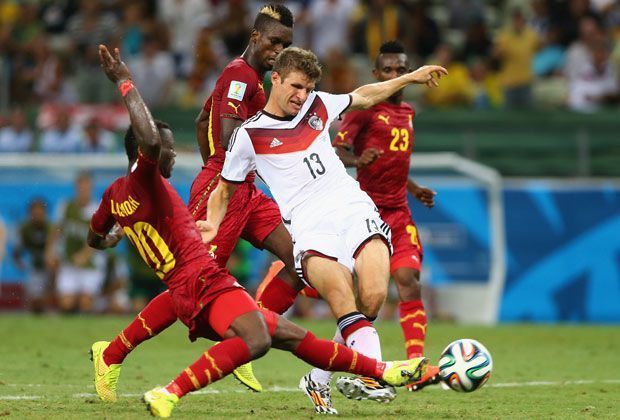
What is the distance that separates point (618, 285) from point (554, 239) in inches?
42.1

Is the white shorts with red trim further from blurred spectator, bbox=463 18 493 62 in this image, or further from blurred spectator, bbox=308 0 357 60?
blurred spectator, bbox=463 18 493 62

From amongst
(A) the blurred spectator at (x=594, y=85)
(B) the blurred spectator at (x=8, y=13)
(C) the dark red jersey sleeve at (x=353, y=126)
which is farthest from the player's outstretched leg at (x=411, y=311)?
(B) the blurred spectator at (x=8, y=13)

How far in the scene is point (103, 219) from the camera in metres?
8.87

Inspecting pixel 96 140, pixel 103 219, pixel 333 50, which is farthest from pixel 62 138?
pixel 103 219

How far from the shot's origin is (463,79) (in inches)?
829

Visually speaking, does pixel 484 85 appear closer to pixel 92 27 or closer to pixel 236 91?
pixel 92 27

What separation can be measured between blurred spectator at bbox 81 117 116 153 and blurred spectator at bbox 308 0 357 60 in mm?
4077

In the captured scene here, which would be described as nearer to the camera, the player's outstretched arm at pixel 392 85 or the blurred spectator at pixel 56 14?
the player's outstretched arm at pixel 392 85

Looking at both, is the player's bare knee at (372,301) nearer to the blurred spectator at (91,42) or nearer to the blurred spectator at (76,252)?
the blurred spectator at (76,252)

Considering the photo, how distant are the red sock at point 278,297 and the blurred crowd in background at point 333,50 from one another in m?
10.3

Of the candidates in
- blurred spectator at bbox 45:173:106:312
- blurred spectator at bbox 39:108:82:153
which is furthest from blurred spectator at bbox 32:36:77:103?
blurred spectator at bbox 45:173:106:312

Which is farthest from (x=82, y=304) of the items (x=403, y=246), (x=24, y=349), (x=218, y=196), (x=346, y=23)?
(x=218, y=196)

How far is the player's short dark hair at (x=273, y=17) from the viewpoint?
10055mm

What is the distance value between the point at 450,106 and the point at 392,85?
11.5 m
